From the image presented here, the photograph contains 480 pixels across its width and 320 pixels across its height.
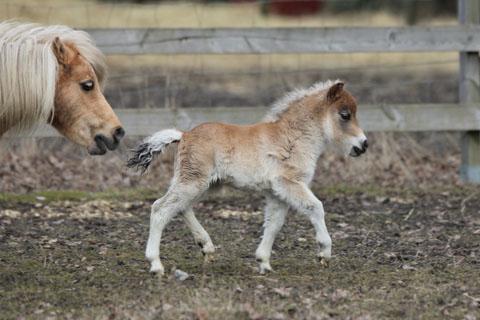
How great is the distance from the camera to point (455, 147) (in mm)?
12125

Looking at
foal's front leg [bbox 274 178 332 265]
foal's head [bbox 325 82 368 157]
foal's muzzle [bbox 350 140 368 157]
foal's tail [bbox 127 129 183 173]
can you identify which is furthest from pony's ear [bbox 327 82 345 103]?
foal's tail [bbox 127 129 183 173]

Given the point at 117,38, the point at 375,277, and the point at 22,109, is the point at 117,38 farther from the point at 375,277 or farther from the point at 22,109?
the point at 375,277

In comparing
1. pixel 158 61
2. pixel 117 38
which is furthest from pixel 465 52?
pixel 158 61

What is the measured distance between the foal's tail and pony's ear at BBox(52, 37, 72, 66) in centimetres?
75

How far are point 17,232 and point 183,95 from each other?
6146 mm

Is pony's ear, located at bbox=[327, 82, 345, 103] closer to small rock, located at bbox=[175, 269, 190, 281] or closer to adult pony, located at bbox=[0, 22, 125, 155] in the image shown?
adult pony, located at bbox=[0, 22, 125, 155]

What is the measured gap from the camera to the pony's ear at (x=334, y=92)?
662cm

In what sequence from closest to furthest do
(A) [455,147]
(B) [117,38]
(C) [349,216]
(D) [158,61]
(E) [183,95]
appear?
(C) [349,216], (B) [117,38], (A) [455,147], (E) [183,95], (D) [158,61]

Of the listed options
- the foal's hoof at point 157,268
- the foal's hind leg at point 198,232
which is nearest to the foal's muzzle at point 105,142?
the foal's hind leg at point 198,232

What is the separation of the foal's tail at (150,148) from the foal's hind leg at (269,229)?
77 cm

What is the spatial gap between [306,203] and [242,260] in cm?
92

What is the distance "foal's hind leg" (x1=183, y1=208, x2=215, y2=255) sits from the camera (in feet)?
21.3

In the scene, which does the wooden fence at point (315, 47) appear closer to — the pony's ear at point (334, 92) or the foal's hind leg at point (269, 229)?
the pony's ear at point (334, 92)

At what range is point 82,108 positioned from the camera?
6453 millimetres
